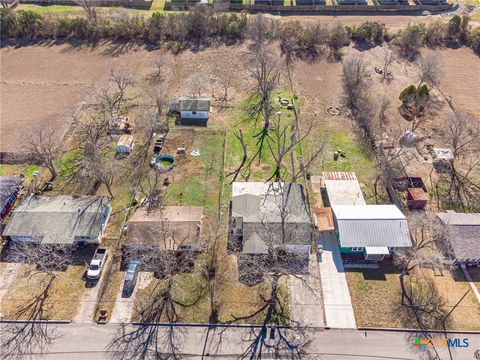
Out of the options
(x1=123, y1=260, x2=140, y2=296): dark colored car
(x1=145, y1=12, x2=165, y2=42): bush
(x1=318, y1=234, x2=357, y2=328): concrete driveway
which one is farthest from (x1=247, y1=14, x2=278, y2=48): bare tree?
(x1=123, y1=260, x2=140, y2=296): dark colored car

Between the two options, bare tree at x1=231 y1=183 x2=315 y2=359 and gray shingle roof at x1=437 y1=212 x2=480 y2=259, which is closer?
bare tree at x1=231 y1=183 x2=315 y2=359

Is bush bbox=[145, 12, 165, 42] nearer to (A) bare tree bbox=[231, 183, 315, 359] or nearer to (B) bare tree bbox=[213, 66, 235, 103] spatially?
(B) bare tree bbox=[213, 66, 235, 103]

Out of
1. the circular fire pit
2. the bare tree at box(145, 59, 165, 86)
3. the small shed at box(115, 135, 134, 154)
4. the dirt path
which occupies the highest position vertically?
the bare tree at box(145, 59, 165, 86)

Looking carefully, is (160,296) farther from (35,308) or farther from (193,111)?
(193,111)

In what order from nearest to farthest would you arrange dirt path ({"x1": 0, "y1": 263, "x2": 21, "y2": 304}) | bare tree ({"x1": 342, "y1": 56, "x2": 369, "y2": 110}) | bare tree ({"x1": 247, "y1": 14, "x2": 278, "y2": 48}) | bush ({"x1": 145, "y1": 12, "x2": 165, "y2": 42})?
dirt path ({"x1": 0, "y1": 263, "x2": 21, "y2": 304})
bare tree ({"x1": 342, "y1": 56, "x2": 369, "y2": 110})
bare tree ({"x1": 247, "y1": 14, "x2": 278, "y2": 48})
bush ({"x1": 145, "y1": 12, "x2": 165, "y2": 42})

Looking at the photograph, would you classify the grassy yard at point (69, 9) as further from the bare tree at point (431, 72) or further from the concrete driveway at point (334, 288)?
the concrete driveway at point (334, 288)

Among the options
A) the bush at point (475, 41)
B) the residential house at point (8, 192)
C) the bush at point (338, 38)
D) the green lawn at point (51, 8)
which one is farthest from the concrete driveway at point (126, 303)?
the bush at point (475, 41)

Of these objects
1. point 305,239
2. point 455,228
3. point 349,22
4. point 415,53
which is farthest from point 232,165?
point 349,22
